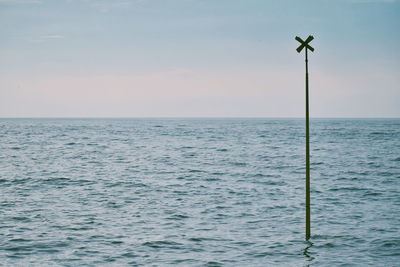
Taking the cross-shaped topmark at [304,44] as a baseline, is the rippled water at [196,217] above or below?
below

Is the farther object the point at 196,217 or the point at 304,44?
the point at 196,217

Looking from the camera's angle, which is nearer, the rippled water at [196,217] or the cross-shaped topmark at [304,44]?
the rippled water at [196,217]

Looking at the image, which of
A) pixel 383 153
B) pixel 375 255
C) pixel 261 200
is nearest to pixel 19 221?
pixel 261 200

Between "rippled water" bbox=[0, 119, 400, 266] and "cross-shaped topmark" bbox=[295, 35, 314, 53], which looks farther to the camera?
"cross-shaped topmark" bbox=[295, 35, 314, 53]

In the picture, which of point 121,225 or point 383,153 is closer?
point 121,225

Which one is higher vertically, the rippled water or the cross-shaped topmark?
the cross-shaped topmark

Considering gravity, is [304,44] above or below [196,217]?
above

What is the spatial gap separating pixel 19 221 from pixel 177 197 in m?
11.6

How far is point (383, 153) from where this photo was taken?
6656 cm

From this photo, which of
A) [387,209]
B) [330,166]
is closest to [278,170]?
[330,166]

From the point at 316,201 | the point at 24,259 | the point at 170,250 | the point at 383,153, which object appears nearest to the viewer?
the point at 24,259

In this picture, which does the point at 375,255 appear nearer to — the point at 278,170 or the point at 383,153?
the point at 278,170

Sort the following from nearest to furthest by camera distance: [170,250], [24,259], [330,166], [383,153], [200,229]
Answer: [24,259] < [170,250] < [200,229] < [330,166] < [383,153]

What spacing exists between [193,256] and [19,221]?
1126 centimetres
